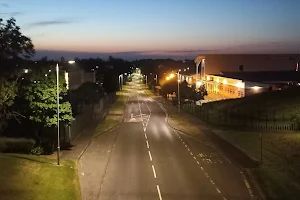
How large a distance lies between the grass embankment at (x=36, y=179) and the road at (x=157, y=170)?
0.91m

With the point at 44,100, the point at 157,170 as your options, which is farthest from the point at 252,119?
the point at 44,100

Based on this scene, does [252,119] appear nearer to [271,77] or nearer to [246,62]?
[271,77]

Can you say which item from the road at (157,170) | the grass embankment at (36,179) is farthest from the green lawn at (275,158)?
the grass embankment at (36,179)

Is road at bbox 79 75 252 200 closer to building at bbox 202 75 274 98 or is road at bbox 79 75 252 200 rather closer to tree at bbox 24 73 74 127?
tree at bbox 24 73 74 127

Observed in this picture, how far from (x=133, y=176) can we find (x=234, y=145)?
13633 millimetres

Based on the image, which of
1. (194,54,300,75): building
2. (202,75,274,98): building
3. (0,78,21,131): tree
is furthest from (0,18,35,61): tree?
(194,54,300,75): building

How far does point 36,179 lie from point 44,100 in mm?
10990

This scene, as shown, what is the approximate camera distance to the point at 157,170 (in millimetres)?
28359

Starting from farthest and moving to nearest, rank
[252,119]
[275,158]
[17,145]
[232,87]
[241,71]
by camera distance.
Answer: [241,71]
[232,87]
[252,119]
[17,145]
[275,158]

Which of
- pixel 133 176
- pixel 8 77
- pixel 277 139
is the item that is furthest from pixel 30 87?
pixel 277 139

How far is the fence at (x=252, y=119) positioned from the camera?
46.4 m

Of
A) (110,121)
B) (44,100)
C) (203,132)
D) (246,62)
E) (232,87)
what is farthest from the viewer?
(246,62)

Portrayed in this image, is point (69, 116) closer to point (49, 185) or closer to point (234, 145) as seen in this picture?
point (49, 185)

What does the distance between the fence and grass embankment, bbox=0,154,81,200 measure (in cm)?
2519
